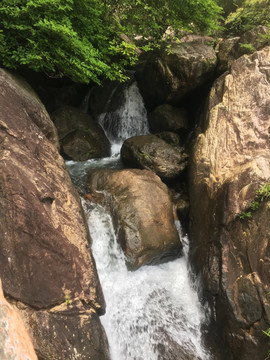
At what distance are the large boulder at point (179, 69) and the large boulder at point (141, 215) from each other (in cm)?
403

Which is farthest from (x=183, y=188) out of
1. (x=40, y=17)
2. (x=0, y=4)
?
(x=0, y=4)

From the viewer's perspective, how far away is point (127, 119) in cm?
1036

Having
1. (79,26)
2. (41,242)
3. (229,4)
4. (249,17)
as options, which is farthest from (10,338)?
(229,4)

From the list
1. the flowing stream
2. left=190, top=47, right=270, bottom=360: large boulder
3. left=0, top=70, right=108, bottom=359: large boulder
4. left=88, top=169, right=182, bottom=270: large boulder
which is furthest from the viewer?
left=88, top=169, right=182, bottom=270: large boulder

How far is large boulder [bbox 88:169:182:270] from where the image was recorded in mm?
5723

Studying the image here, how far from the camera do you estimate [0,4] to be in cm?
483

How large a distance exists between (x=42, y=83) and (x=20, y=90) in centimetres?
455

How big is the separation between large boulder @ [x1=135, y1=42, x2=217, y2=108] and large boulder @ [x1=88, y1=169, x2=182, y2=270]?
4.03 meters

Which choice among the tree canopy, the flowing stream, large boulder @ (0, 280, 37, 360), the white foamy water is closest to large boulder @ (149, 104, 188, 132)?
the tree canopy

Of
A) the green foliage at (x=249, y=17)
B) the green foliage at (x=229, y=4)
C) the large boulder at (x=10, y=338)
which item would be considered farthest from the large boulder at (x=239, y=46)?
the large boulder at (x=10, y=338)

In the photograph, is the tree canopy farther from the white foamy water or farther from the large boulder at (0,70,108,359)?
the white foamy water

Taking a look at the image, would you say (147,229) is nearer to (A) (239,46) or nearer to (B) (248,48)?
(B) (248,48)

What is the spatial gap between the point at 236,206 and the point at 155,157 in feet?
11.6

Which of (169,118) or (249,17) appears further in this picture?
(169,118)
